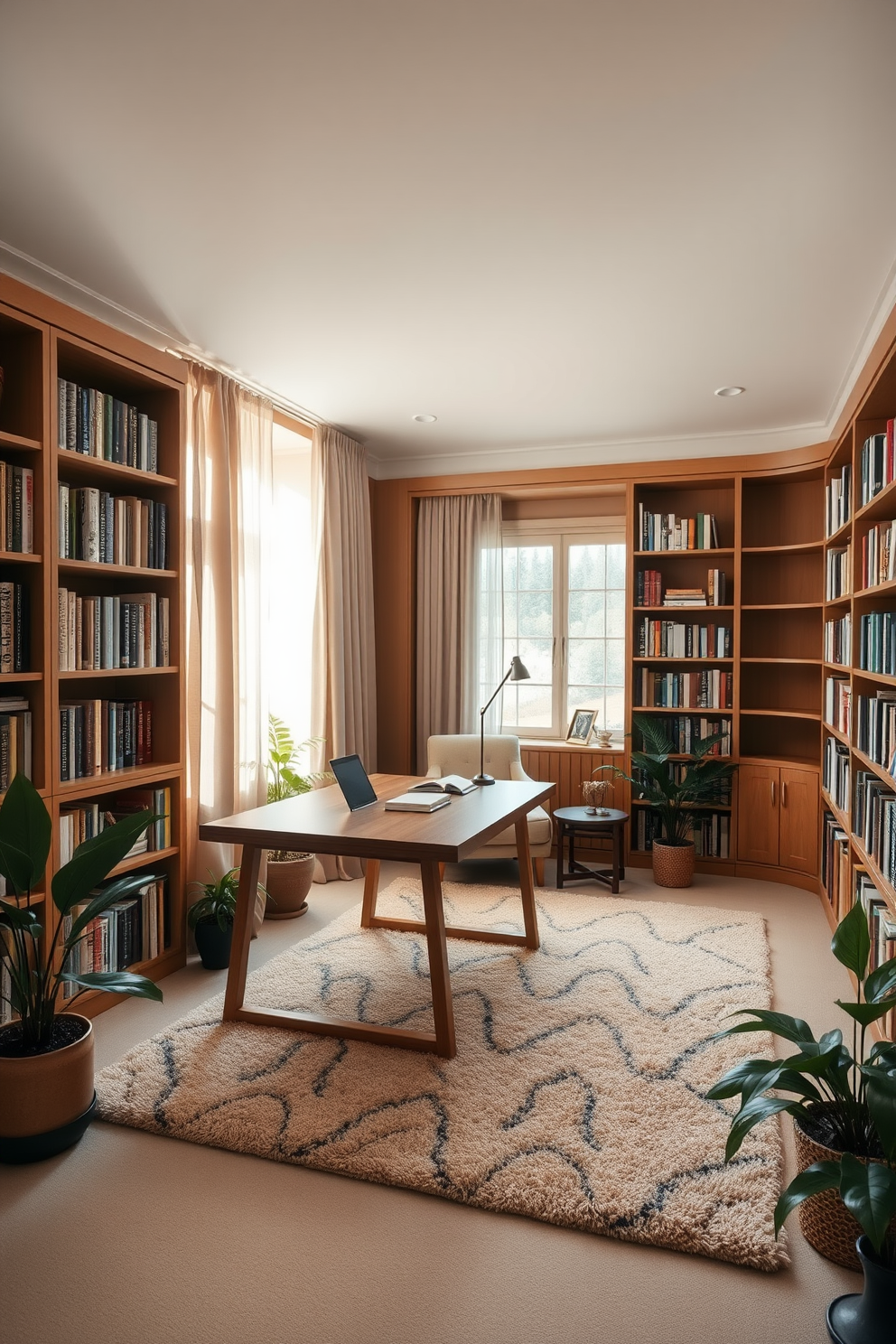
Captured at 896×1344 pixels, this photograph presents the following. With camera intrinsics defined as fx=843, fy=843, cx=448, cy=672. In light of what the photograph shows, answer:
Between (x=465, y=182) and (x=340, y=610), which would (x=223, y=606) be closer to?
(x=340, y=610)

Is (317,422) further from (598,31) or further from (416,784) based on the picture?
(598,31)

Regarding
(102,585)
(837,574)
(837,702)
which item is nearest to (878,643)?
(837,702)

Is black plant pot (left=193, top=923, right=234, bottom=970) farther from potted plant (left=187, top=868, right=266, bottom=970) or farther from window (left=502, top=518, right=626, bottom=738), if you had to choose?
window (left=502, top=518, right=626, bottom=738)

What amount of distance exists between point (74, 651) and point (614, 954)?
247 cm

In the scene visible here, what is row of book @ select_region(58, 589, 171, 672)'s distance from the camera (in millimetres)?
2949

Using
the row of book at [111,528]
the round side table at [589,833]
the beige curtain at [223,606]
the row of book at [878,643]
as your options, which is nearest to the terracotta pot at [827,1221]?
the row of book at [878,643]

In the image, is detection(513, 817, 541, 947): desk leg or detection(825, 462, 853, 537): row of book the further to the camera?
detection(825, 462, 853, 537): row of book

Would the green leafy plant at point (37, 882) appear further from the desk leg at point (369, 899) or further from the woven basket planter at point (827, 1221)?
the desk leg at point (369, 899)

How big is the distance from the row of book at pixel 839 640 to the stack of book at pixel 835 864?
2.59 feet

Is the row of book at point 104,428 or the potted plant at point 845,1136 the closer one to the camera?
the potted plant at point 845,1136

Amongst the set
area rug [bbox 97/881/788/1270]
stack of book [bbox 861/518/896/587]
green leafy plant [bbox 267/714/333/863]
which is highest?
stack of book [bbox 861/518/896/587]

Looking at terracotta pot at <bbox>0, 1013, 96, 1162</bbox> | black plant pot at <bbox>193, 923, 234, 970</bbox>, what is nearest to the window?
black plant pot at <bbox>193, 923, 234, 970</bbox>

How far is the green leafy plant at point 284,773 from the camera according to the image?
4.31 meters

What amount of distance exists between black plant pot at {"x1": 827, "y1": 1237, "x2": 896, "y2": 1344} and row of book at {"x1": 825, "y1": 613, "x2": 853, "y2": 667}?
233 centimetres
